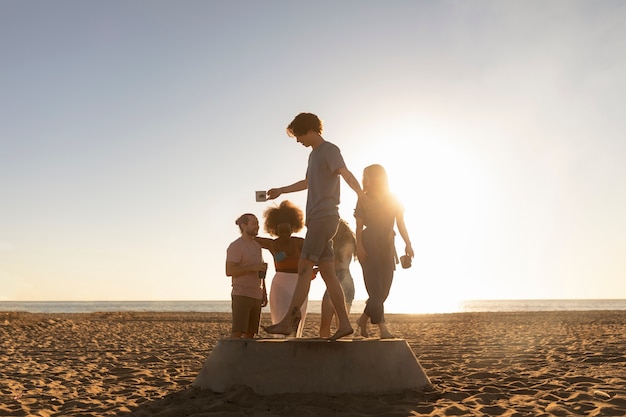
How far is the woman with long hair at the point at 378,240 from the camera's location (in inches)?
249

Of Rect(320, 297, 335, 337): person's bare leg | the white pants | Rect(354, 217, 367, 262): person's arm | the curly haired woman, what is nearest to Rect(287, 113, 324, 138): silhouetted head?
Rect(354, 217, 367, 262): person's arm

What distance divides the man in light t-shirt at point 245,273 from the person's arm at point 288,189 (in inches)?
31.2

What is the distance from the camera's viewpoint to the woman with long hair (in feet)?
20.7

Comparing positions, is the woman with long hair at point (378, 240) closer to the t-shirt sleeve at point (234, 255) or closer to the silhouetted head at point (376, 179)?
the silhouetted head at point (376, 179)

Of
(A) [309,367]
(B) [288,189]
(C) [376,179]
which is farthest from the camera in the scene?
(C) [376,179]

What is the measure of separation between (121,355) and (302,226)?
573 cm

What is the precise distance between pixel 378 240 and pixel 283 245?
3.67 ft

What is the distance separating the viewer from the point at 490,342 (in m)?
13.3

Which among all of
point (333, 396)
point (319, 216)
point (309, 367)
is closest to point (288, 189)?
point (319, 216)

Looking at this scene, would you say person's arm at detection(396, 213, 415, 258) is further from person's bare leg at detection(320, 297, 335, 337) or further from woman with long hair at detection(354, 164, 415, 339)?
person's bare leg at detection(320, 297, 335, 337)

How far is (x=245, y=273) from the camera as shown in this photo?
6629 mm

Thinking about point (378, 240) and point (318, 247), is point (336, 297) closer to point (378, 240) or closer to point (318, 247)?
point (318, 247)

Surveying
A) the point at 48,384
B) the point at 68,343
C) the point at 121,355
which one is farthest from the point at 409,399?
the point at 68,343

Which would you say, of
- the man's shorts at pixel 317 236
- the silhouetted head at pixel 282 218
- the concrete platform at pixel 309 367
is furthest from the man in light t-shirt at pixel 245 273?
the man's shorts at pixel 317 236
